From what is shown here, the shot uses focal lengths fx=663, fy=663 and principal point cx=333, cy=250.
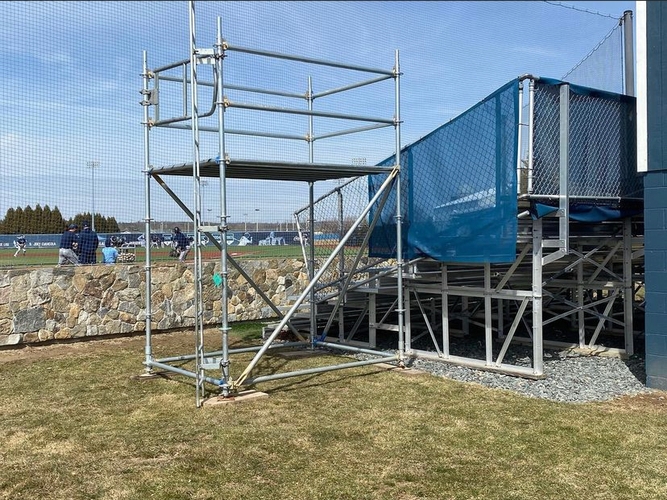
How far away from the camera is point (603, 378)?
24.5 feet

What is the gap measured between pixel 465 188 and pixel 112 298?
6.19m

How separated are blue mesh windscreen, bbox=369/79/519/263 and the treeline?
18.3 ft

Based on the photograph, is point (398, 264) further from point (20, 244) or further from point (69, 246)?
point (20, 244)

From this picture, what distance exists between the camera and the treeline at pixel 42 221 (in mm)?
11234

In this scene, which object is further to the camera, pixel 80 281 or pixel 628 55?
pixel 80 281

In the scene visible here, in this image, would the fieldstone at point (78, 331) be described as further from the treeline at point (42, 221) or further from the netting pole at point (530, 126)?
the netting pole at point (530, 126)

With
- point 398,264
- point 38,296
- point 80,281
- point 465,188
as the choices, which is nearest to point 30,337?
point 38,296

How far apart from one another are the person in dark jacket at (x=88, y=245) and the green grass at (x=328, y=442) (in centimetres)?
414

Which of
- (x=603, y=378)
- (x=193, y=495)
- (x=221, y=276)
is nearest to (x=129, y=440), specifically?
(x=193, y=495)

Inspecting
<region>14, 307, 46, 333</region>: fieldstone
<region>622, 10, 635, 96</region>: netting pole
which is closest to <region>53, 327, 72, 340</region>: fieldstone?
<region>14, 307, 46, 333</region>: fieldstone

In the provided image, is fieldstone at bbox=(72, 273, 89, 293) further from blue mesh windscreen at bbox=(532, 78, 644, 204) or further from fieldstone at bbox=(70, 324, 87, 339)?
blue mesh windscreen at bbox=(532, 78, 644, 204)

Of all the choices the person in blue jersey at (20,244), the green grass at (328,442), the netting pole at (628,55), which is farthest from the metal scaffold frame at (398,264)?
Answer: the person in blue jersey at (20,244)

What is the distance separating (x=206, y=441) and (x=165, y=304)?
6.41m

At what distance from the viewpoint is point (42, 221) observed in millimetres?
12156
